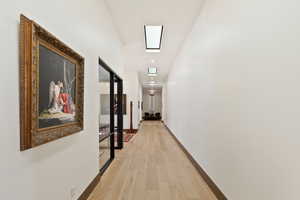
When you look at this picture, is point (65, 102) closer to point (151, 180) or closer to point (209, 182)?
point (151, 180)

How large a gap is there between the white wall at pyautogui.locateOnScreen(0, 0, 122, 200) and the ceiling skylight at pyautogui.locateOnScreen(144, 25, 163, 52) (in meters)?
1.53

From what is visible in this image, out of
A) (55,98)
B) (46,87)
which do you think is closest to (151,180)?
(55,98)

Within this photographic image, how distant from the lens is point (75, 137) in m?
2.17

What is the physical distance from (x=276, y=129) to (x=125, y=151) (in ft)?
14.6

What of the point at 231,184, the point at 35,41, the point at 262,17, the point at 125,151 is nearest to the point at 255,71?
the point at 262,17

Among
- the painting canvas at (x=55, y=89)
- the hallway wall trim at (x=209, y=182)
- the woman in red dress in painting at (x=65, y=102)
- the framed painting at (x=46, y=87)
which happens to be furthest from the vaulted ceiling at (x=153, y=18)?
the hallway wall trim at (x=209, y=182)

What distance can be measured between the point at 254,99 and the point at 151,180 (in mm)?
2364

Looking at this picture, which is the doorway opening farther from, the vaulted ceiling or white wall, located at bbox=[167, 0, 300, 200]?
white wall, located at bbox=[167, 0, 300, 200]

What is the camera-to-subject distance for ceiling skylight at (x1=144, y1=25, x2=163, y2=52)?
4.33 meters

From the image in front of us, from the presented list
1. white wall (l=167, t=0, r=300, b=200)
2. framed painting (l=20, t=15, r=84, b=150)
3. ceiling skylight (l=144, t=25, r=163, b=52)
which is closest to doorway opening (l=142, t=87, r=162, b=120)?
ceiling skylight (l=144, t=25, r=163, b=52)

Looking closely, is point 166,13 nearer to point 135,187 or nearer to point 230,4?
point 230,4

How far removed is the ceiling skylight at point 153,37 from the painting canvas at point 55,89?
110 inches

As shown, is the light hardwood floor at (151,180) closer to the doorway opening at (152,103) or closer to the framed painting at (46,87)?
the framed painting at (46,87)

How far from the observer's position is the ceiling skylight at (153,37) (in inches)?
171
